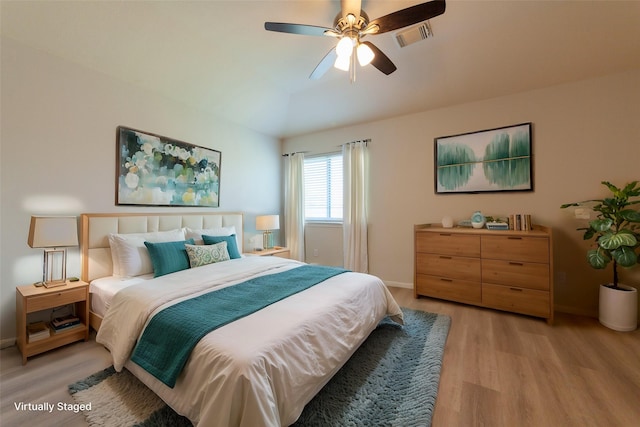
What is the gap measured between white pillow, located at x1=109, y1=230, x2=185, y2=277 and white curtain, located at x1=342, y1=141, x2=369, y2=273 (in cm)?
277

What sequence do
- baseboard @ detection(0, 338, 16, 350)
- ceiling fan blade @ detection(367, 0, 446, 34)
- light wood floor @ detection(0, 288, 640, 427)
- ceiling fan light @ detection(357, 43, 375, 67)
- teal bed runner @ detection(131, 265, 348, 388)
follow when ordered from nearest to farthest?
teal bed runner @ detection(131, 265, 348, 388)
light wood floor @ detection(0, 288, 640, 427)
ceiling fan blade @ detection(367, 0, 446, 34)
ceiling fan light @ detection(357, 43, 375, 67)
baseboard @ detection(0, 338, 16, 350)

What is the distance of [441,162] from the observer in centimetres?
353

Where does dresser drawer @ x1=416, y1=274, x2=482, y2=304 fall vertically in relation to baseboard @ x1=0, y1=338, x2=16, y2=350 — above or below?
above

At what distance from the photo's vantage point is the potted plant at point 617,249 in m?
2.27

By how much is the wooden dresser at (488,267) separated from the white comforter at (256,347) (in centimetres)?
139

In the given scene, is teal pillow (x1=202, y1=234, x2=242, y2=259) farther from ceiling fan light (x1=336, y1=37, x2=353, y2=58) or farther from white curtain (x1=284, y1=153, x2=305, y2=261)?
ceiling fan light (x1=336, y1=37, x2=353, y2=58)

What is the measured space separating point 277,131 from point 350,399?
4210 mm

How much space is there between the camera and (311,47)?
2.66m

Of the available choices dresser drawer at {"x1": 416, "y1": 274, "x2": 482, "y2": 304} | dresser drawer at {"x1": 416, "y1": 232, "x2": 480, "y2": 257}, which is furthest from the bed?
dresser drawer at {"x1": 416, "y1": 232, "x2": 480, "y2": 257}

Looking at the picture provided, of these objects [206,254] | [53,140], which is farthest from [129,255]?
[53,140]

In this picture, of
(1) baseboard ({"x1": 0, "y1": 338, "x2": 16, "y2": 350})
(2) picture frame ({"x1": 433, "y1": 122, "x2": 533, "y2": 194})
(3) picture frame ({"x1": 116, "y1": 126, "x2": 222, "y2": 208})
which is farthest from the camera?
(2) picture frame ({"x1": 433, "y1": 122, "x2": 533, "y2": 194})

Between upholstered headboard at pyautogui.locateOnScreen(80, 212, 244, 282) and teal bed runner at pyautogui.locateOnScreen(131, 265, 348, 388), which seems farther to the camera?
upholstered headboard at pyautogui.locateOnScreen(80, 212, 244, 282)

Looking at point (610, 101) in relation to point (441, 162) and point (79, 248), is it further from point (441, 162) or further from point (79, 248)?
point (79, 248)

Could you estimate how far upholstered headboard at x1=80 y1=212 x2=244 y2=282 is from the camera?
2.43 meters
